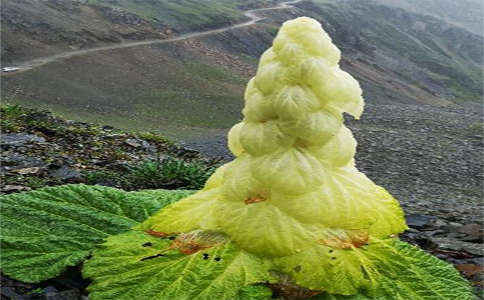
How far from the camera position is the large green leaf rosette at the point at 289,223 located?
3.29 metres

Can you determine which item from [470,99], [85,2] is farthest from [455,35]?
[85,2]

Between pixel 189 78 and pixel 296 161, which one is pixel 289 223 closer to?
pixel 296 161

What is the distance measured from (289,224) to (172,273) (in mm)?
679

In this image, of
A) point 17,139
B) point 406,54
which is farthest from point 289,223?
point 406,54

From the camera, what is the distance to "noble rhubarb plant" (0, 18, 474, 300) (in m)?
3.29

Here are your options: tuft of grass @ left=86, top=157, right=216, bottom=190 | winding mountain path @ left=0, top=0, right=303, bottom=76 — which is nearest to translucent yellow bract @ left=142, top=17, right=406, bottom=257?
tuft of grass @ left=86, top=157, right=216, bottom=190

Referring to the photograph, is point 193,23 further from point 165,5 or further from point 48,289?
point 48,289

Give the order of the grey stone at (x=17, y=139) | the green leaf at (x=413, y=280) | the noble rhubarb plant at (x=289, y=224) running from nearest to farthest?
the noble rhubarb plant at (x=289, y=224) < the green leaf at (x=413, y=280) < the grey stone at (x=17, y=139)

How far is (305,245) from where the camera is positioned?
332 centimetres

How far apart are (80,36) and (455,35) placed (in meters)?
111

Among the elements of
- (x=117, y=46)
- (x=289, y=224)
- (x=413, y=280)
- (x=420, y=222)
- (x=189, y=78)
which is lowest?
(x=189, y=78)

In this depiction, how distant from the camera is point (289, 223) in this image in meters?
3.36

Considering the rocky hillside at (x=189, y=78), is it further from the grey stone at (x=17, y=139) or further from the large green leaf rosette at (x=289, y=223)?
the large green leaf rosette at (x=289, y=223)

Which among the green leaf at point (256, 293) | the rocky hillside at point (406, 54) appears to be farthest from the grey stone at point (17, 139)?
the rocky hillside at point (406, 54)
